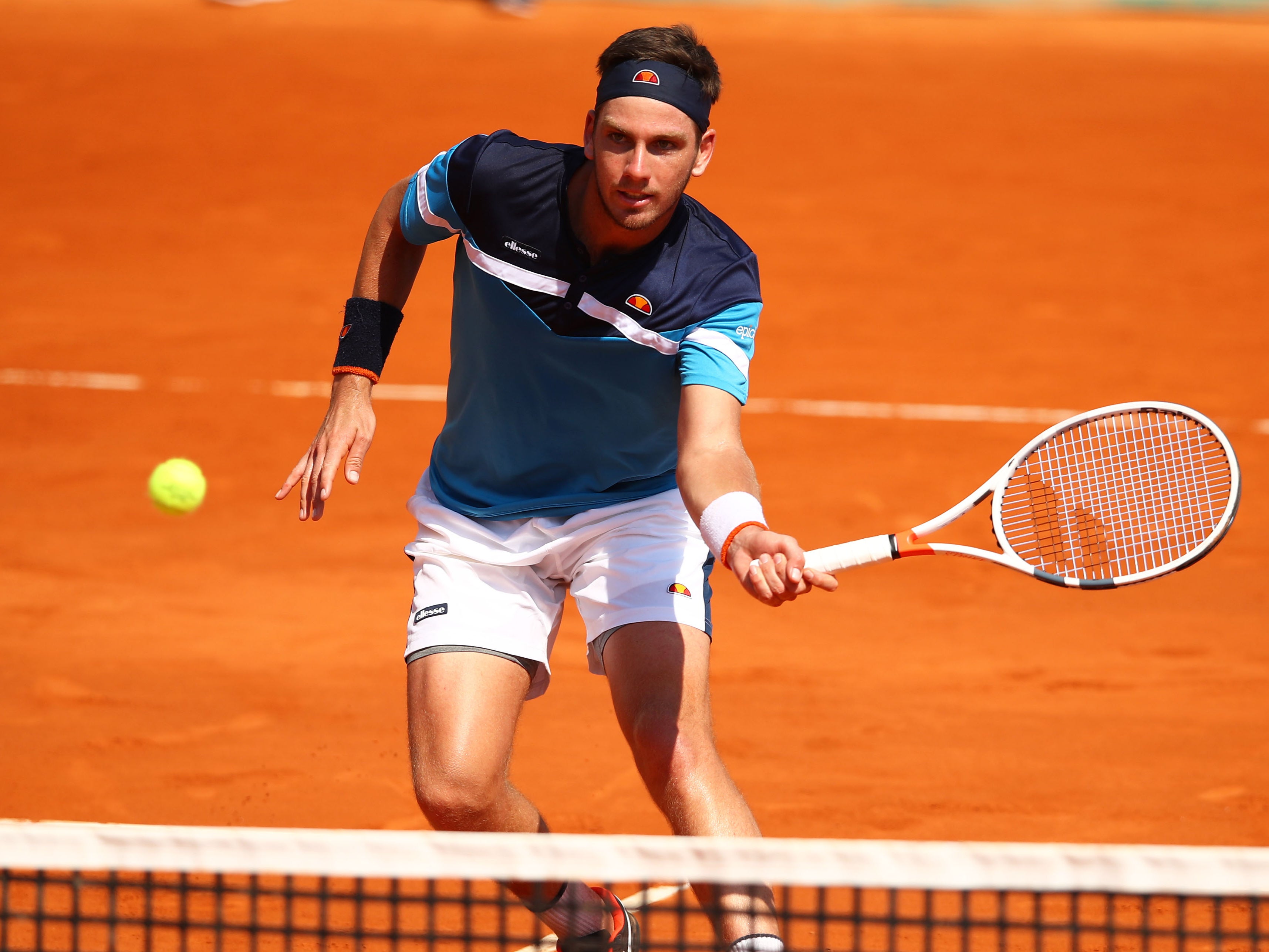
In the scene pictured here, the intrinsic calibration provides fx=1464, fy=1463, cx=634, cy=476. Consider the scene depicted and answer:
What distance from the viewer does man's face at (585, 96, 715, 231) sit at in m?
3.57

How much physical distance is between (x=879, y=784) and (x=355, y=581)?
3.12m

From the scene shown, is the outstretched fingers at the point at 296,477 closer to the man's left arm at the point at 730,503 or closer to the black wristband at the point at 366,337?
the black wristband at the point at 366,337

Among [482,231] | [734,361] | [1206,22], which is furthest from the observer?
[1206,22]

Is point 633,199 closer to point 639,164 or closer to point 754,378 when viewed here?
point 639,164

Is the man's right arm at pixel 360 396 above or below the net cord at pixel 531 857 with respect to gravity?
above

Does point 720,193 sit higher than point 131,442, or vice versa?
point 720,193

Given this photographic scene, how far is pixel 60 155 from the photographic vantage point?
15406 millimetres

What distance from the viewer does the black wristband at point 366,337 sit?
4.10 m

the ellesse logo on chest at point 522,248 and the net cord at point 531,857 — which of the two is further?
the ellesse logo on chest at point 522,248

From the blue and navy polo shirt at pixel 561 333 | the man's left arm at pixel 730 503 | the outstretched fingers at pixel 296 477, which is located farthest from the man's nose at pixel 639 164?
the outstretched fingers at pixel 296 477

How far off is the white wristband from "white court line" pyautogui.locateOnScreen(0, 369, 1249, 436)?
6.67 m

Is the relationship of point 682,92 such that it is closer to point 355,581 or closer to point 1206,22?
point 355,581

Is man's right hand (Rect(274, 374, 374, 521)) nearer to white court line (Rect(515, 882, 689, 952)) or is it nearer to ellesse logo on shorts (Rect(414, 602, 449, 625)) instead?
ellesse logo on shorts (Rect(414, 602, 449, 625))

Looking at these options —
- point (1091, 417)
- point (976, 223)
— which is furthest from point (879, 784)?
point (976, 223)
